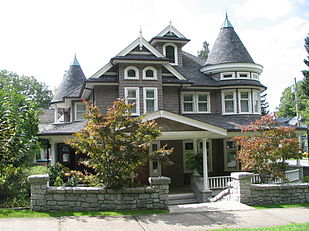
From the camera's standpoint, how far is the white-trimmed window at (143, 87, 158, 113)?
1734cm

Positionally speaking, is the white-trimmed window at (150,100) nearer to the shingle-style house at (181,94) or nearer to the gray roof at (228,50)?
the shingle-style house at (181,94)

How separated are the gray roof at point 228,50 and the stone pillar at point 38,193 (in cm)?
1423

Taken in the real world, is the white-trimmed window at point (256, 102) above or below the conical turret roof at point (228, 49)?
below

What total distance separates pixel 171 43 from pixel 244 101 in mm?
6131

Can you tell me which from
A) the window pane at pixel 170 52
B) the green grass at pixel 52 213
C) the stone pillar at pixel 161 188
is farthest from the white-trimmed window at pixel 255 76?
the green grass at pixel 52 213

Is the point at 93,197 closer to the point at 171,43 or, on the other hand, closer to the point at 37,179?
the point at 37,179

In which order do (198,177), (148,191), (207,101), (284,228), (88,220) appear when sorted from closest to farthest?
1. (284,228)
2. (88,220)
3. (148,191)
4. (198,177)
5. (207,101)

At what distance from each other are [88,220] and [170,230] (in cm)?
246

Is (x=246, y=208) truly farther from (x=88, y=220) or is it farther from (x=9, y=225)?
(x=9, y=225)

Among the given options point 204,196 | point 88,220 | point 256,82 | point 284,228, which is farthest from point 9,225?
point 256,82

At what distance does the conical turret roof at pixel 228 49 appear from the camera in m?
20.4

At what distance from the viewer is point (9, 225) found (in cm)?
842

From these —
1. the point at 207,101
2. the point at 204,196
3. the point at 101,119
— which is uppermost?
the point at 207,101

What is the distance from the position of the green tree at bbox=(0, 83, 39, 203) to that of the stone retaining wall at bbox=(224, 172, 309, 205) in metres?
7.66
